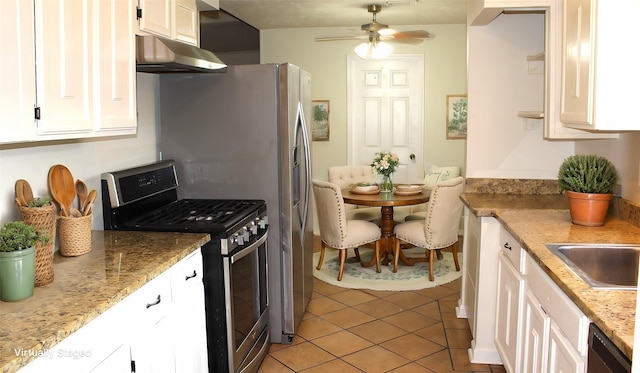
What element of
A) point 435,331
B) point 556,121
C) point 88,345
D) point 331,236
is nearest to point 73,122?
point 88,345

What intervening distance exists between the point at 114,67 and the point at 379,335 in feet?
7.98

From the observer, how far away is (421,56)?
678 cm

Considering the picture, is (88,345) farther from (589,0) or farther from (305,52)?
(305,52)

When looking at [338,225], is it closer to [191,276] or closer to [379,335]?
[379,335]

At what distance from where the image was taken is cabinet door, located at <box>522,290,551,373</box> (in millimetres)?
2199

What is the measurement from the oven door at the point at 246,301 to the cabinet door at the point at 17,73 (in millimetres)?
1210

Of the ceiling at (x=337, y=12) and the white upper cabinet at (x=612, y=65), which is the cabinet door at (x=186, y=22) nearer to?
the white upper cabinet at (x=612, y=65)

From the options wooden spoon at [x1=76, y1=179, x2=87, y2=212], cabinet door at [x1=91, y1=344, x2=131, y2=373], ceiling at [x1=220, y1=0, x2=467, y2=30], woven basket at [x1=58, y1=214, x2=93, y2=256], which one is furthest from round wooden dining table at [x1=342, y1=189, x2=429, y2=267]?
cabinet door at [x1=91, y1=344, x2=131, y2=373]

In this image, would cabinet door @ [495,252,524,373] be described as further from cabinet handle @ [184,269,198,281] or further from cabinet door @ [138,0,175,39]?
cabinet door @ [138,0,175,39]

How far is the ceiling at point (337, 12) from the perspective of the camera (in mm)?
5395

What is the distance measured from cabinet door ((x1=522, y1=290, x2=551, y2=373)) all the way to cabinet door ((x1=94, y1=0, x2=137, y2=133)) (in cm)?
181

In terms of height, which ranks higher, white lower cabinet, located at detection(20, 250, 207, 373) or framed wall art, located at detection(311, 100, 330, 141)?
framed wall art, located at detection(311, 100, 330, 141)

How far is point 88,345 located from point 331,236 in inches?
142

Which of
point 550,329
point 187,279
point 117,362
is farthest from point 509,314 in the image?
point 117,362
